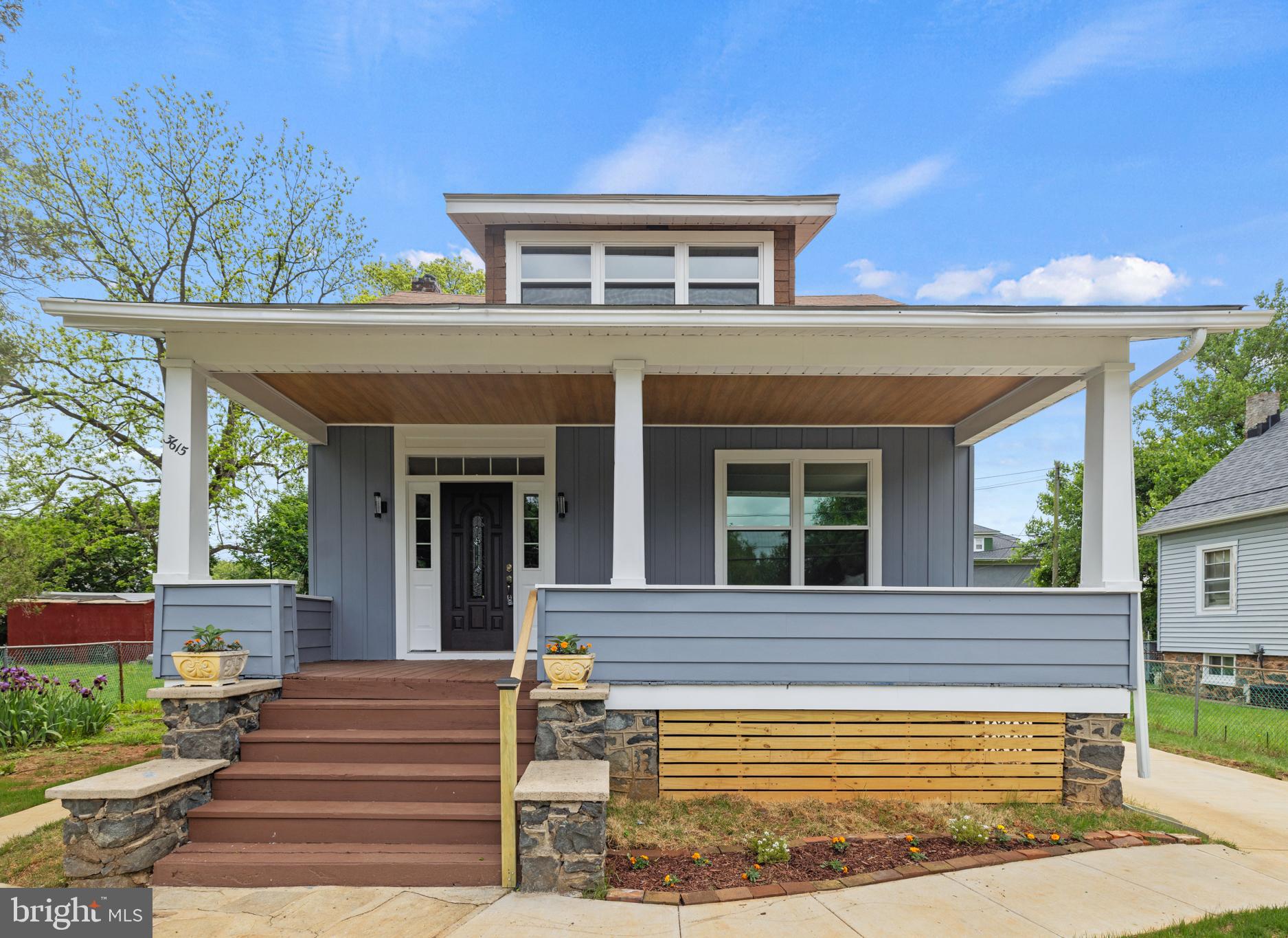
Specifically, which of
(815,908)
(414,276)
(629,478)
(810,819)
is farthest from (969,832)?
(414,276)

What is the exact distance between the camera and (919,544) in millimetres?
7301

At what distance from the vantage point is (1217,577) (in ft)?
45.0

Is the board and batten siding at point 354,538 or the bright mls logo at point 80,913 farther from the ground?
the board and batten siding at point 354,538

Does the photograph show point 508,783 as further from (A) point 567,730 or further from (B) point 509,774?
(A) point 567,730

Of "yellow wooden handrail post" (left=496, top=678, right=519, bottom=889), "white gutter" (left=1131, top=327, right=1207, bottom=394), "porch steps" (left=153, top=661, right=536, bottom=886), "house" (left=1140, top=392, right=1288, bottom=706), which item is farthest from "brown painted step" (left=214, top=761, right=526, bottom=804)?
"house" (left=1140, top=392, right=1288, bottom=706)

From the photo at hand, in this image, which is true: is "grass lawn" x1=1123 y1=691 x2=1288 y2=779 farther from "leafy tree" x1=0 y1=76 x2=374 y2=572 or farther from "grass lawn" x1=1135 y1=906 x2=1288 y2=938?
"leafy tree" x1=0 y1=76 x2=374 y2=572

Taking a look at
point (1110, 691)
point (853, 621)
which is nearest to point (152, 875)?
point (853, 621)

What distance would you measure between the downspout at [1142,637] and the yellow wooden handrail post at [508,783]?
3.77 metres

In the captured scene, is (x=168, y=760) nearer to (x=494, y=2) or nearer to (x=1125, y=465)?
(x=1125, y=465)

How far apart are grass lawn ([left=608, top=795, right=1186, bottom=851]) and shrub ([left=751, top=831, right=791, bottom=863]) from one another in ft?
0.71

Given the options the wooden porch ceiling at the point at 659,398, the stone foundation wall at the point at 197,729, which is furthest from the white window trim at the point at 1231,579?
the stone foundation wall at the point at 197,729

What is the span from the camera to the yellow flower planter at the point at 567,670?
4637 millimetres

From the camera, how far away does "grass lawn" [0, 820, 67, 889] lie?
395 centimetres

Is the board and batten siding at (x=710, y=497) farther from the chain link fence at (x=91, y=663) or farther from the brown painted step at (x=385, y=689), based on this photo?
the chain link fence at (x=91, y=663)
